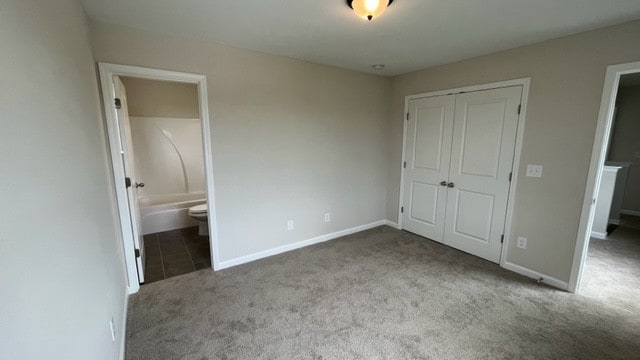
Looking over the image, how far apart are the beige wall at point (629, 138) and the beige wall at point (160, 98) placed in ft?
24.3

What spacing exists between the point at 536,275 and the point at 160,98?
17.8 feet

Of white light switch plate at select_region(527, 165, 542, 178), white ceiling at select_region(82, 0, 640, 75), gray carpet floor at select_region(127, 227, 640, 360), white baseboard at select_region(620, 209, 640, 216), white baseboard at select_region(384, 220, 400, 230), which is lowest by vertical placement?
gray carpet floor at select_region(127, 227, 640, 360)

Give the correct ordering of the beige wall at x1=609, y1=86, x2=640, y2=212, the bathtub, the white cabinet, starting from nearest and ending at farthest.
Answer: the white cabinet, the bathtub, the beige wall at x1=609, y1=86, x2=640, y2=212

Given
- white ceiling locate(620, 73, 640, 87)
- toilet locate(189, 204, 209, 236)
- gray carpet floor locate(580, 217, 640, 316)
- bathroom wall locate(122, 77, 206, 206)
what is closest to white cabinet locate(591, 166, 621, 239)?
gray carpet floor locate(580, 217, 640, 316)

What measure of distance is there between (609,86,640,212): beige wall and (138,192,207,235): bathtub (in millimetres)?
7341

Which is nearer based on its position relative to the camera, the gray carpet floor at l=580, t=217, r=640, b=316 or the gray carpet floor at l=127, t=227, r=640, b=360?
the gray carpet floor at l=127, t=227, r=640, b=360

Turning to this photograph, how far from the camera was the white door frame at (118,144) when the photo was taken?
2.18m

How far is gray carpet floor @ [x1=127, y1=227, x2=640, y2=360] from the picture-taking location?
1.80 meters

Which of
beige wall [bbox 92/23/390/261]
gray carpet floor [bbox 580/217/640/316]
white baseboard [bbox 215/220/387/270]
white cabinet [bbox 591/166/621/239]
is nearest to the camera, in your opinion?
gray carpet floor [bbox 580/217/640/316]

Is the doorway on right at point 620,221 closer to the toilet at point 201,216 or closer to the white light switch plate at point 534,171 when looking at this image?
the white light switch plate at point 534,171

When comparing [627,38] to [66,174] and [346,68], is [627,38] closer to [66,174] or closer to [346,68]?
[346,68]

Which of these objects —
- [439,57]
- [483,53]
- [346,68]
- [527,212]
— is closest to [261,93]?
[346,68]

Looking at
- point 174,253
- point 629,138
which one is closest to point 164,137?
point 174,253

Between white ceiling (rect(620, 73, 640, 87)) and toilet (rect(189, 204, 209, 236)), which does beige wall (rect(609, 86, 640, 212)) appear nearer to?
white ceiling (rect(620, 73, 640, 87))
